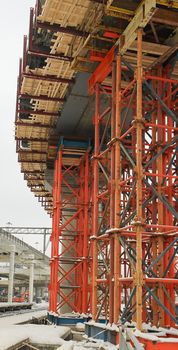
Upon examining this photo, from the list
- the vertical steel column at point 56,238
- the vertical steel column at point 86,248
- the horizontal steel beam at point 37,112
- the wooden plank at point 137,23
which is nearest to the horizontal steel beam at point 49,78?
the horizontal steel beam at point 37,112

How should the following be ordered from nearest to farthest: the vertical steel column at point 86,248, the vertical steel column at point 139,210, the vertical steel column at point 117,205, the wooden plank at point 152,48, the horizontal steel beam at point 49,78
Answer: the vertical steel column at point 139,210
the vertical steel column at point 117,205
the wooden plank at point 152,48
the horizontal steel beam at point 49,78
the vertical steel column at point 86,248

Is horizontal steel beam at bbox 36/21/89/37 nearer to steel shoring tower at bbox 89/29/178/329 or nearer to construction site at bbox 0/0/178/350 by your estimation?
construction site at bbox 0/0/178/350

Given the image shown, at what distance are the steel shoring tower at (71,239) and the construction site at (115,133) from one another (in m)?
0.15

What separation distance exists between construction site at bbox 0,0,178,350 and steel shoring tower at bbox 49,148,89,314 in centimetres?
15

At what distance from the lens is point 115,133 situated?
16.6m

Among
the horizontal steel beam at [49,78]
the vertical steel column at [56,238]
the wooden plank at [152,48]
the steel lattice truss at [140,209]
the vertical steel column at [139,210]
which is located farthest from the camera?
the vertical steel column at [56,238]

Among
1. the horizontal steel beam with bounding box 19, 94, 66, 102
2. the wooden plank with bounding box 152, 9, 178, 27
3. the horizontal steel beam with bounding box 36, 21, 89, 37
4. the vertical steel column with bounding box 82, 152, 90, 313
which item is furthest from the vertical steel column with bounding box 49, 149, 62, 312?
the wooden plank with bounding box 152, 9, 178, 27

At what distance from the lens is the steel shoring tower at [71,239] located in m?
29.1

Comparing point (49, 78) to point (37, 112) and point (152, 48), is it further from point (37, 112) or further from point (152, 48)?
point (152, 48)

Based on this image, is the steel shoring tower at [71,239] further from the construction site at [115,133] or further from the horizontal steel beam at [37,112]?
the horizontal steel beam at [37,112]

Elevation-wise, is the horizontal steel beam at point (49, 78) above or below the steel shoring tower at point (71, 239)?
above

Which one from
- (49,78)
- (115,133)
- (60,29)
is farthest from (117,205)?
(49,78)

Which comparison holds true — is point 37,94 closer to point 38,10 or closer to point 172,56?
point 38,10

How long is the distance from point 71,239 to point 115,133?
17720 mm
